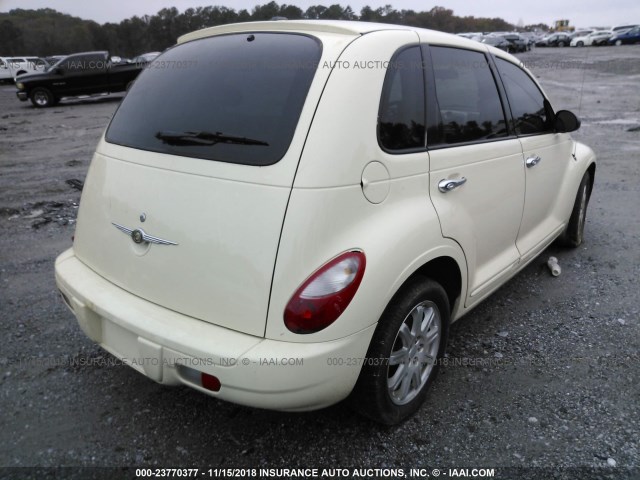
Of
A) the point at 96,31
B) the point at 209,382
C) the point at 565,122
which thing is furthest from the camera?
the point at 96,31

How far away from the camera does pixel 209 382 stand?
1.91m

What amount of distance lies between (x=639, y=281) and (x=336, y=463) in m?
3.08

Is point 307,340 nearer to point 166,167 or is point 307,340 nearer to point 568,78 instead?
point 166,167

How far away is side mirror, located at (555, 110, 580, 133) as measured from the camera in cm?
356

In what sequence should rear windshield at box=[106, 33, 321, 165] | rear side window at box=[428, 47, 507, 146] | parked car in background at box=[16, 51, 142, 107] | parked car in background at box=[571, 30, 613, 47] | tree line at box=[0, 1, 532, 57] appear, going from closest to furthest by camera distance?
rear windshield at box=[106, 33, 321, 165] → rear side window at box=[428, 47, 507, 146] → parked car in background at box=[16, 51, 142, 107] → parked car in background at box=[571, 30, 613, 47] → tree line at box=[0, 1, 532, 57]

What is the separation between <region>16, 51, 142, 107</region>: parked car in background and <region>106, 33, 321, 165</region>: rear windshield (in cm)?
1644

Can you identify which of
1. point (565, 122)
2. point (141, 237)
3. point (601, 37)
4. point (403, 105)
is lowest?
point (141, 237)

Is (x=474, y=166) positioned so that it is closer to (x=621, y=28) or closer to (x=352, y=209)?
(x=352, y=209)

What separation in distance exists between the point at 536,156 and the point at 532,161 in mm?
113

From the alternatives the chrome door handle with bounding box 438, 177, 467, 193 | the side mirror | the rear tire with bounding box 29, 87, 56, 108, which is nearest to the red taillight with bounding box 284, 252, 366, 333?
the chrome door handle with bounding box 438, 177, 467, 193

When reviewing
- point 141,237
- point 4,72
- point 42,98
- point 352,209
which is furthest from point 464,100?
point 4,72

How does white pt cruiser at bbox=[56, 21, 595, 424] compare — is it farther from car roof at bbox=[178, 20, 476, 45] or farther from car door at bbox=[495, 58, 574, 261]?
car door at bbox=[495, 58, 574, 261]

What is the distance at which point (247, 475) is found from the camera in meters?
2.16

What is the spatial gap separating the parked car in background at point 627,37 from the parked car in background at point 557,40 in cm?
550
